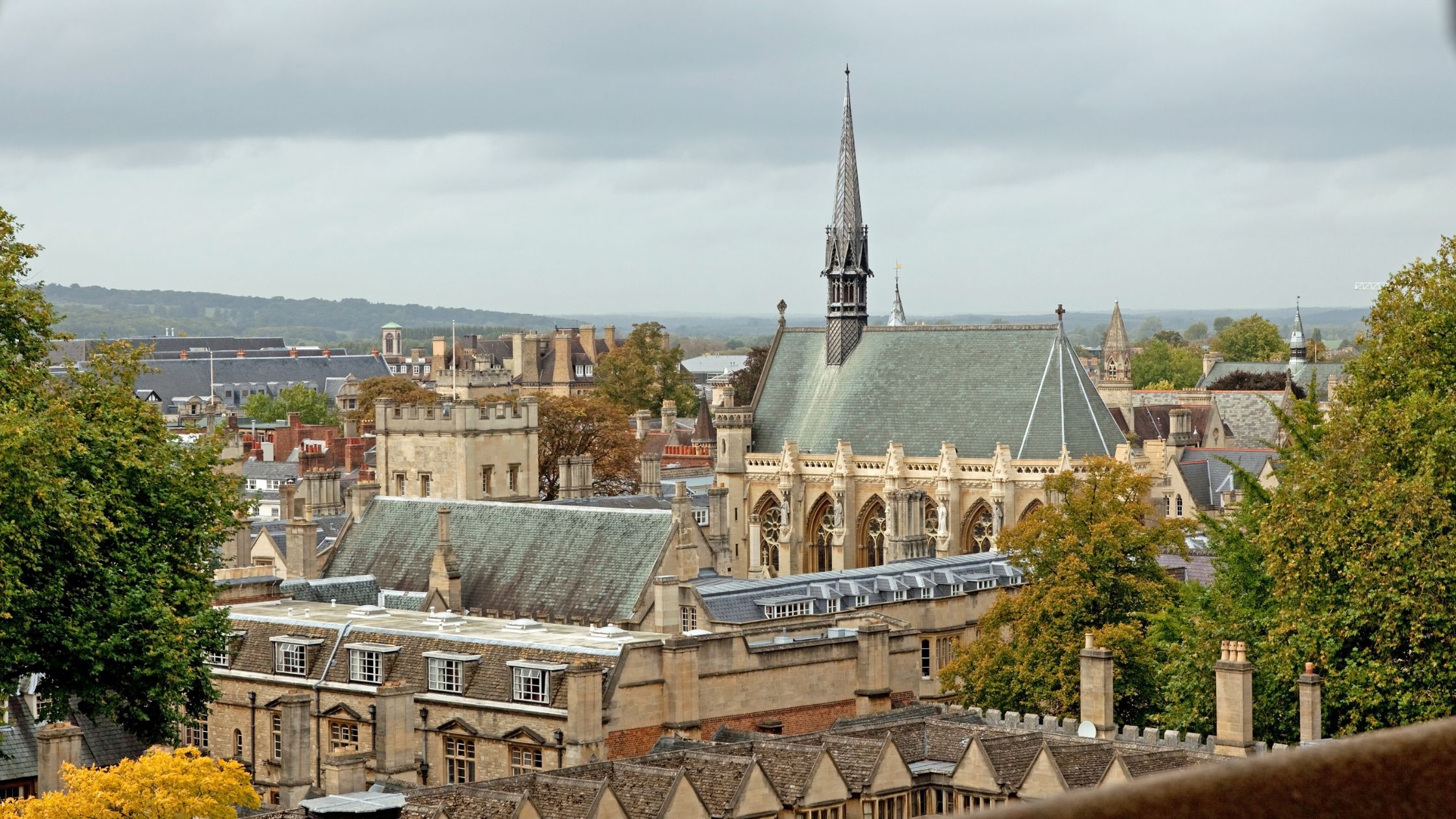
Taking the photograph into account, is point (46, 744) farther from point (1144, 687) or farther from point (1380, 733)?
point (1380, 733)

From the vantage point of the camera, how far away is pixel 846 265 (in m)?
100

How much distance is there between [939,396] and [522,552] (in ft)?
113

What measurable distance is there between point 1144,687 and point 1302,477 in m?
7.95

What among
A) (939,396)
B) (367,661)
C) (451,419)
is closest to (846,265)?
(939,396)

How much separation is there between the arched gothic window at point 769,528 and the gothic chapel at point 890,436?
7 cm

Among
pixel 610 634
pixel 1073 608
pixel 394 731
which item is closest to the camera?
pixel 394 731

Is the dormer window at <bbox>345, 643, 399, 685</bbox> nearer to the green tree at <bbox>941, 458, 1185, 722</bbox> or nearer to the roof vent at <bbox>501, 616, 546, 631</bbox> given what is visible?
the roof vent at <bbox>501, 616, 546, 631</bbox>

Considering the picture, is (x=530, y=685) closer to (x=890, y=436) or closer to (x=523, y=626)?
(x=523, y=626)

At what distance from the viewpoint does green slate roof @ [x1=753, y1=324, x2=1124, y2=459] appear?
8844cm

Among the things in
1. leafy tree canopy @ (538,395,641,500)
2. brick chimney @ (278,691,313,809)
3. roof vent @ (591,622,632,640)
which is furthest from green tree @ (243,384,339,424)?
brick chimney @ (278,691,313,809)

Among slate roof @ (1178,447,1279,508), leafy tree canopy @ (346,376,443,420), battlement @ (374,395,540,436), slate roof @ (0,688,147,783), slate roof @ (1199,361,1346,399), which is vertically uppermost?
slate roof @ (1199,361,1346,399)

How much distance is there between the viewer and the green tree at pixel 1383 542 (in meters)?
39.7

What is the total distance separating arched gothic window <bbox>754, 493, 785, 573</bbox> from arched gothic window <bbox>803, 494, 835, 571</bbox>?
1444 millimetres

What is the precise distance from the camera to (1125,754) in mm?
34438
